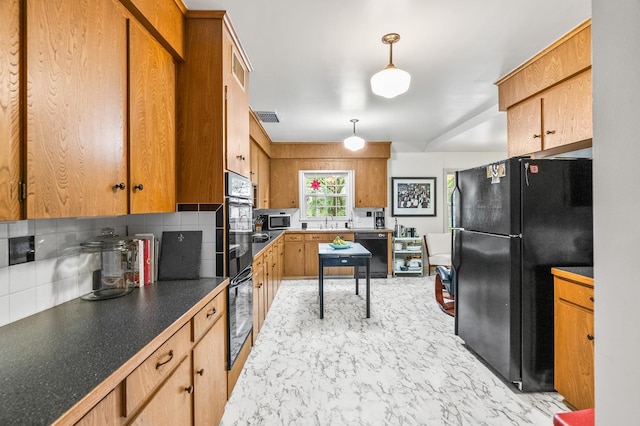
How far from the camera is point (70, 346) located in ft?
3.22

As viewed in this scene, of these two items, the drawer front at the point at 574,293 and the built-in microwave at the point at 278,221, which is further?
the built-in microwave at the point at 278,221

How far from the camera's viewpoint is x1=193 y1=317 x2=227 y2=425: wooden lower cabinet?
1432 mm

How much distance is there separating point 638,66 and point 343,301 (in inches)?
155

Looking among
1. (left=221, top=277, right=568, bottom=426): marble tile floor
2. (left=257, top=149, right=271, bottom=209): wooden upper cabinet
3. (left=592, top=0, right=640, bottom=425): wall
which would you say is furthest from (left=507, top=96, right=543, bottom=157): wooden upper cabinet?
(left=257, top=149, right=271, bottom=209): wooden upper cabinet

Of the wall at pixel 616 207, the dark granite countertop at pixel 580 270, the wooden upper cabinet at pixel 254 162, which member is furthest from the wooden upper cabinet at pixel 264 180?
the wall at pixel 616 207

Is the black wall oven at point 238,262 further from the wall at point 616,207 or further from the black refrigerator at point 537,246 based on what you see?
the black refrigerator at point 537,246

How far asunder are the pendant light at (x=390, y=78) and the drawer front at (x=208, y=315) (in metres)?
1.86

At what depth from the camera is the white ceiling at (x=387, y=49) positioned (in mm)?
1904

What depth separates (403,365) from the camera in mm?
2494

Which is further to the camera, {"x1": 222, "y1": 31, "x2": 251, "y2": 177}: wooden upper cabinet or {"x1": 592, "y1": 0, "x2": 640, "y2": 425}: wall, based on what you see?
{"x1": 222, "y1": 31, "x2": 251, "y2": 177}: wooden upper cabinet

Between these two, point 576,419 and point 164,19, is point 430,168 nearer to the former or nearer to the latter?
point 164,19

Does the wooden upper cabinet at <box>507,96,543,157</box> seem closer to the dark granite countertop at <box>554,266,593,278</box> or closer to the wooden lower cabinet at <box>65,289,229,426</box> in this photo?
the dark granite countertop at <box>554,266,593,278</box>

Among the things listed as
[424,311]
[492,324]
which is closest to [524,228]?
[492,324]

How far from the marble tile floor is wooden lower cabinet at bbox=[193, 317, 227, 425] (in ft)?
0.72
